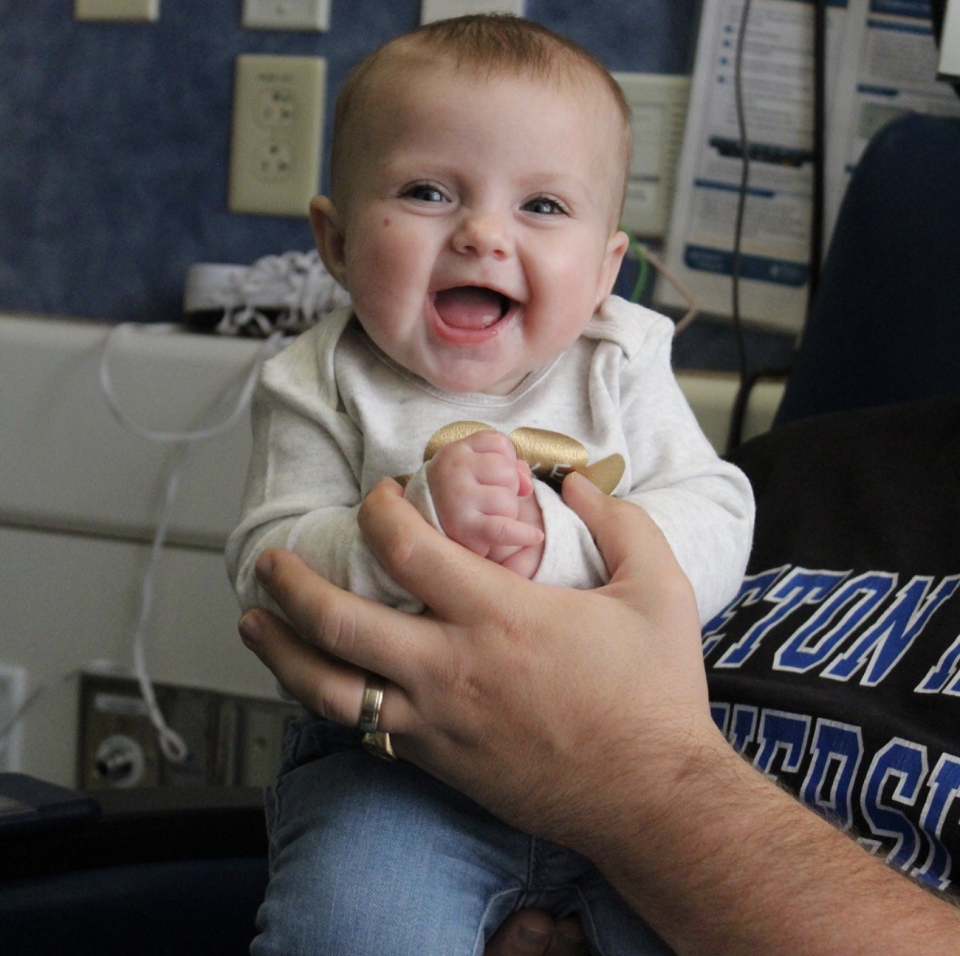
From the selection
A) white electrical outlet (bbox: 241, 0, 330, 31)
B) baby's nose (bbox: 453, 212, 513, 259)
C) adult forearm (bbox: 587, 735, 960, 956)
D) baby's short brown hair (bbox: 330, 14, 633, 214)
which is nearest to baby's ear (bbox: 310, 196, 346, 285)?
baby's short brown hair (bbox: 330, 14, 633, 214)

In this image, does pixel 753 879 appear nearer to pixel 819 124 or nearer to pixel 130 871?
pixel 130 871

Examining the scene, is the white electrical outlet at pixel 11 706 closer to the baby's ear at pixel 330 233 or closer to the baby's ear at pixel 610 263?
the baby's ear at pixel 330 233

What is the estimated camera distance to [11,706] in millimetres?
1481

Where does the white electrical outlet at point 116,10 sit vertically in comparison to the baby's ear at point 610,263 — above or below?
above

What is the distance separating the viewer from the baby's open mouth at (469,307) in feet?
2.32

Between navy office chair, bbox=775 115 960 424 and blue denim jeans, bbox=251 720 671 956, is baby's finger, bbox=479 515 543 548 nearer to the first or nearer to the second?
blue denim jeans, bbox=251 720 671 956

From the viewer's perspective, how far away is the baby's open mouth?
707 mm

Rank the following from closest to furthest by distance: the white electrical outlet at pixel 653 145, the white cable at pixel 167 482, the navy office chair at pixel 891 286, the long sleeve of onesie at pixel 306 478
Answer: the long sleeve of onesie at pixel 306 478 → the navy office chair at pixel 891 286 → the white cable at pixel 167 482 → the white electrical outlet at pixel 653 145

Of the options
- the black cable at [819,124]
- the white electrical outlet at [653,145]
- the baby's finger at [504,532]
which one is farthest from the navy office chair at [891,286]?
the baby's finger at [504,532]

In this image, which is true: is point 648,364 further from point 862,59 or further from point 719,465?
point 862,59

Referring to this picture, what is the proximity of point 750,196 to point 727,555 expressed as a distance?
2.69ft

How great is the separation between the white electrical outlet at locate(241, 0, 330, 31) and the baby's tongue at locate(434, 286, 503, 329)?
0.94 metres

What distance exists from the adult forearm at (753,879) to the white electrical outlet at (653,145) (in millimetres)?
954

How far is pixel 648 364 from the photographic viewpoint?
2.57 ft
